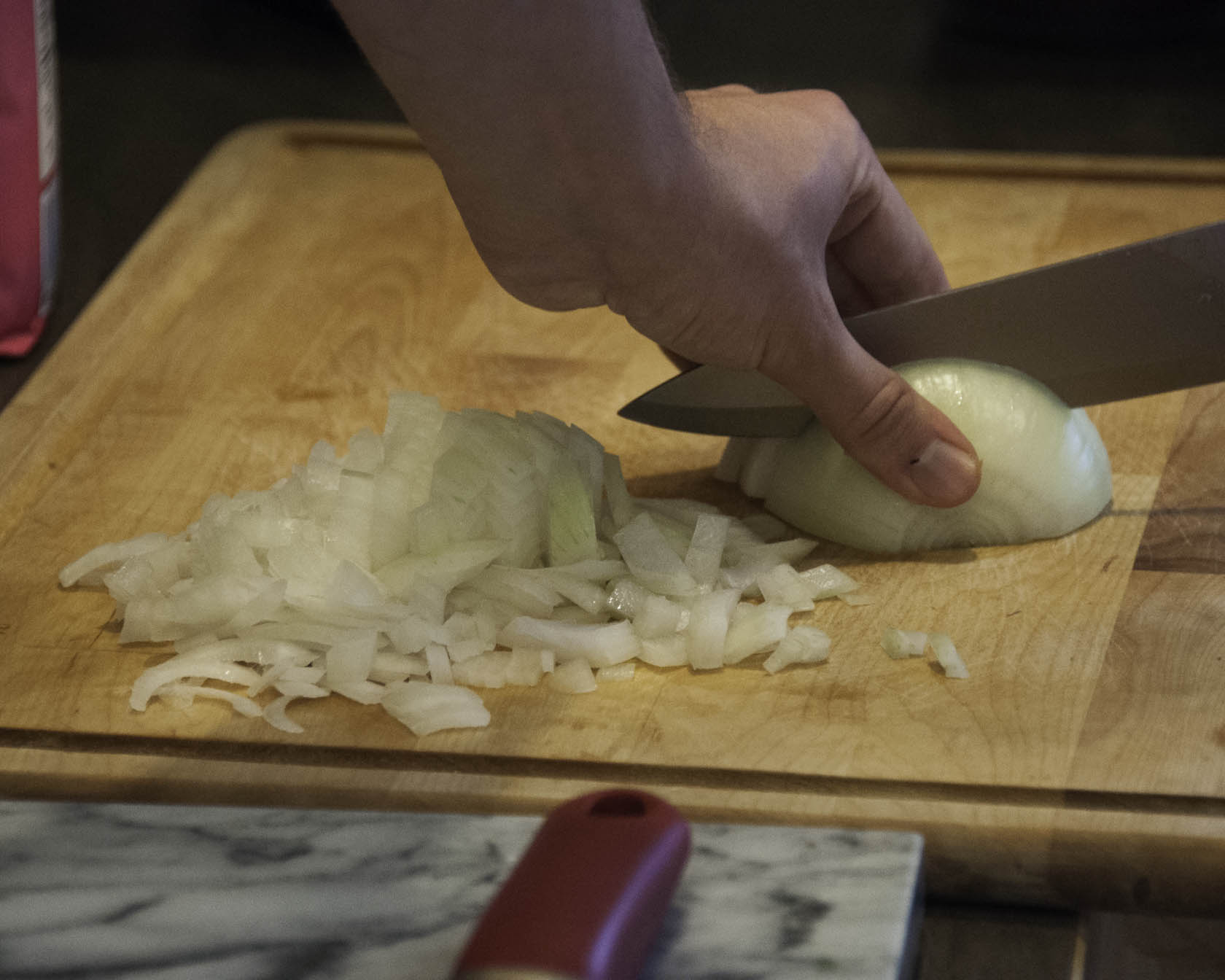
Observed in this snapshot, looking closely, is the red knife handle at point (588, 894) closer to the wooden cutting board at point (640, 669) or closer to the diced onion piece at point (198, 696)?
the wooden cutting board at point (640, 669)

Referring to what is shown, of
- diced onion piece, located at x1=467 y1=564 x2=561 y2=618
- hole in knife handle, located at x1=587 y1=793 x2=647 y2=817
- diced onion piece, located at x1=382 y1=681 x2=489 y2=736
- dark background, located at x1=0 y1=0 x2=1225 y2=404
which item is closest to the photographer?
hole in knife handle, located at x1=587 y1=793 x2=647 y2=817

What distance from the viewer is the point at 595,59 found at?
101 centimetres

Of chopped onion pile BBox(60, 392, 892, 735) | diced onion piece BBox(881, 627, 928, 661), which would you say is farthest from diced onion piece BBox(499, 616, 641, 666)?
diced onion piece BBox(881, 627, 928, 661)

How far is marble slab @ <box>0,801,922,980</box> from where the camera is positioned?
33.4 inches

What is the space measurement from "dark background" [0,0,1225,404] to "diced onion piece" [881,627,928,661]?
1.56m

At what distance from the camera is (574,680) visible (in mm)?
1142

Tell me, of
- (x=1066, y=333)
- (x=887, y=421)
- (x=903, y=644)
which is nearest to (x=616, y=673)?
(x=903, y=644)

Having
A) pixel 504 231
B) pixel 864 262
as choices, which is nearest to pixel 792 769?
pixel 504 231

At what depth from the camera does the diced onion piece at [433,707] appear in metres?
1.09

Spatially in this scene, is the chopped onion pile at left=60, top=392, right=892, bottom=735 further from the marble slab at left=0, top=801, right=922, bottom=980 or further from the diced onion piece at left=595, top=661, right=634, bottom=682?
the marble slab at left=0, top=801, right=922, bottom=980

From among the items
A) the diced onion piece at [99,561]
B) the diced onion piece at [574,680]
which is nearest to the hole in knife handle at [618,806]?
the diced onion piece at [574,680]

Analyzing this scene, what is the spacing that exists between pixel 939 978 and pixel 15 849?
0.63 meters

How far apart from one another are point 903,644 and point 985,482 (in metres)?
0.22

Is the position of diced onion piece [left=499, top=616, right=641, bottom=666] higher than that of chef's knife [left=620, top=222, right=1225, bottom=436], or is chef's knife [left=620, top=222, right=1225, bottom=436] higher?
chef's knife [left=620, top=222, right=1225, bottom=436]
